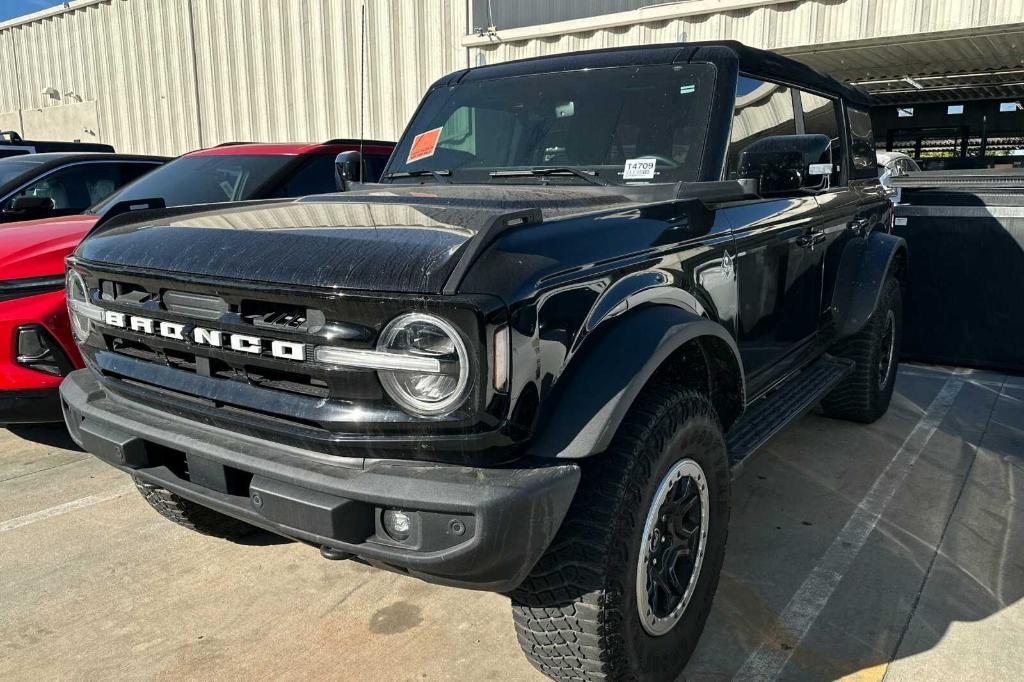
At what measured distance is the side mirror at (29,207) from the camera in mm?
5094

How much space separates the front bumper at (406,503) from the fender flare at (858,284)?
252 cm

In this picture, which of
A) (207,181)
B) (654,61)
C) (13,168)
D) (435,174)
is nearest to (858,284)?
(654,61)

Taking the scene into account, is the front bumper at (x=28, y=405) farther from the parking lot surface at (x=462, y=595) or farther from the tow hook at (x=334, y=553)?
the tow hook at (x=334, y=553)

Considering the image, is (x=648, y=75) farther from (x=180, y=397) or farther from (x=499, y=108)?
(x=180, y=397)

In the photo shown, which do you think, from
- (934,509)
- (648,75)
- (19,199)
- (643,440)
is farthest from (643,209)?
(19,199)

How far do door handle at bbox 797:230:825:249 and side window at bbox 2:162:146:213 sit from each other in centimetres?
504

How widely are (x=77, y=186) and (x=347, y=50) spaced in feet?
33.8

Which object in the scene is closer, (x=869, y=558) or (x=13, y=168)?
(x=869, y=558)

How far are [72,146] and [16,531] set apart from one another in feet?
23.9

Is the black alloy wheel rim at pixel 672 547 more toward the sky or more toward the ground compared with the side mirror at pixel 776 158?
more toward the ground

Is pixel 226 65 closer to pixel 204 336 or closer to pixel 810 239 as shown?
pixel 810 239

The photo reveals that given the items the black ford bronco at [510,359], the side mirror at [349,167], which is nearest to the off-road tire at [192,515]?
the black ford bronco at [510,359]

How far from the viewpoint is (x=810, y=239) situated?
3.35 meters

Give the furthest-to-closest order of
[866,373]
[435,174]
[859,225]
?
1. [866,373]
2. [859,225]
3. [435,174]
